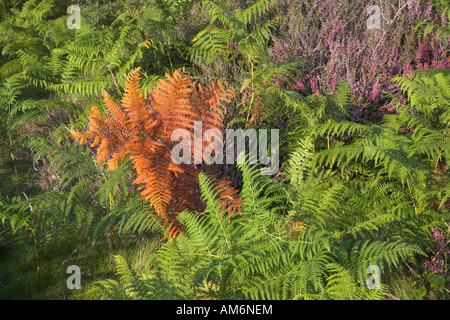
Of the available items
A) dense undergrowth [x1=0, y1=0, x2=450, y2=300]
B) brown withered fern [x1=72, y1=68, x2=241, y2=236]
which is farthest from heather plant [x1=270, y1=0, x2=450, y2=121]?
brown withered fern [x1=72, y1=68, x2=241, y2=236]

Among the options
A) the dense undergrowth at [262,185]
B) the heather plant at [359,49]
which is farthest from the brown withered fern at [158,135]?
the heather plant at [359,49]

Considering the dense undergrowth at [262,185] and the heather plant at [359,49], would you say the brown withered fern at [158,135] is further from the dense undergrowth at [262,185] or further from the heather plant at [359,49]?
the heather plant at [359,49]

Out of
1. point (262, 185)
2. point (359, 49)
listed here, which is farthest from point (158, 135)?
point (359, 49)

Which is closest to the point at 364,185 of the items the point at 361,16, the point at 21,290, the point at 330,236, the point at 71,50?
the point at 330,236

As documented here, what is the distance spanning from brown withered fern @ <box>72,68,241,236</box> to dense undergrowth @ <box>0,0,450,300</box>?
0.4 inches

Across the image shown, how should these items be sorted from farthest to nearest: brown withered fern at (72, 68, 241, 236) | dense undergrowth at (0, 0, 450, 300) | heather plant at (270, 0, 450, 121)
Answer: heather plant at (270, 0, 450, 121) < brown withered fern at (72, 68, 241, 236) < dense undergrowth at (0, 0, 450, 300)

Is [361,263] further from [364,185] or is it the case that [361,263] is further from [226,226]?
[364,185]

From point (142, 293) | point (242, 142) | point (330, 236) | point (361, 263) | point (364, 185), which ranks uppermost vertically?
point (242, 142)

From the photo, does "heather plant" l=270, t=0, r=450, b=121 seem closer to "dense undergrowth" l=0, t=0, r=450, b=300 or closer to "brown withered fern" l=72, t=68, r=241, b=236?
"dense undergrowth" l=0, t=0, r=450, b=300

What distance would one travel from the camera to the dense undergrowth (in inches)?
79.2

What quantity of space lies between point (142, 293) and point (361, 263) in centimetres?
113

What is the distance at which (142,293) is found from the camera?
176 cm

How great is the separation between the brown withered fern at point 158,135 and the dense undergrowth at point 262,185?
0.01 m

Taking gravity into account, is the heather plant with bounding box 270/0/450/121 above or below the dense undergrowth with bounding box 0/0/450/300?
above
